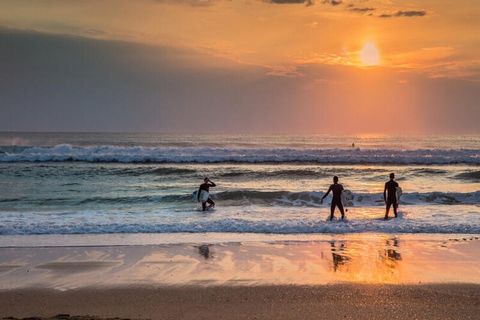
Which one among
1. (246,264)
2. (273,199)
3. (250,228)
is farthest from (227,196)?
(246,264)

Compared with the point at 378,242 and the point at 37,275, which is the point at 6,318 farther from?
the point at 378,242

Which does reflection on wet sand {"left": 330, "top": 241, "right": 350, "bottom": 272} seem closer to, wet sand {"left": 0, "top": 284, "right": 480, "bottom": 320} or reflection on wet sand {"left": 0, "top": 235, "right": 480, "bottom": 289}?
reflection on wet sand {"left": 0, "top": 235, "right": 480, "bottom": 289}

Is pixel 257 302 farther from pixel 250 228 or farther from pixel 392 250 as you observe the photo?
pixel 250 228

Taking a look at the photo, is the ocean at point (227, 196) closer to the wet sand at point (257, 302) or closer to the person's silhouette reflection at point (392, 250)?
the person's silhouette reflection at point (392, 250)

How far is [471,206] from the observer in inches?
773

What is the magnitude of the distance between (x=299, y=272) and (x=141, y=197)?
14.6 m

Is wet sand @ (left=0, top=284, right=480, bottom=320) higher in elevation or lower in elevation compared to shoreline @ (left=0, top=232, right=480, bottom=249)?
lower

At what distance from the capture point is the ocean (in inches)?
566

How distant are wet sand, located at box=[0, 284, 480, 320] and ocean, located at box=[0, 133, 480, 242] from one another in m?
5.49

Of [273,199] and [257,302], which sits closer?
[257,302]

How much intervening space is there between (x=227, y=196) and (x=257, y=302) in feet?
50.5

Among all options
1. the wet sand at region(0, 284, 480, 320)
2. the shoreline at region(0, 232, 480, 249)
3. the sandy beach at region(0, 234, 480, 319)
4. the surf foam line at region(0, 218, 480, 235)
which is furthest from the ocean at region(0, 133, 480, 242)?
the wet sand at region(0, 284, 480, 320)

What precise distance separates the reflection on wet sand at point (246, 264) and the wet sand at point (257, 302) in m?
0.46

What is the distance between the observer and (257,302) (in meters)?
7.43
